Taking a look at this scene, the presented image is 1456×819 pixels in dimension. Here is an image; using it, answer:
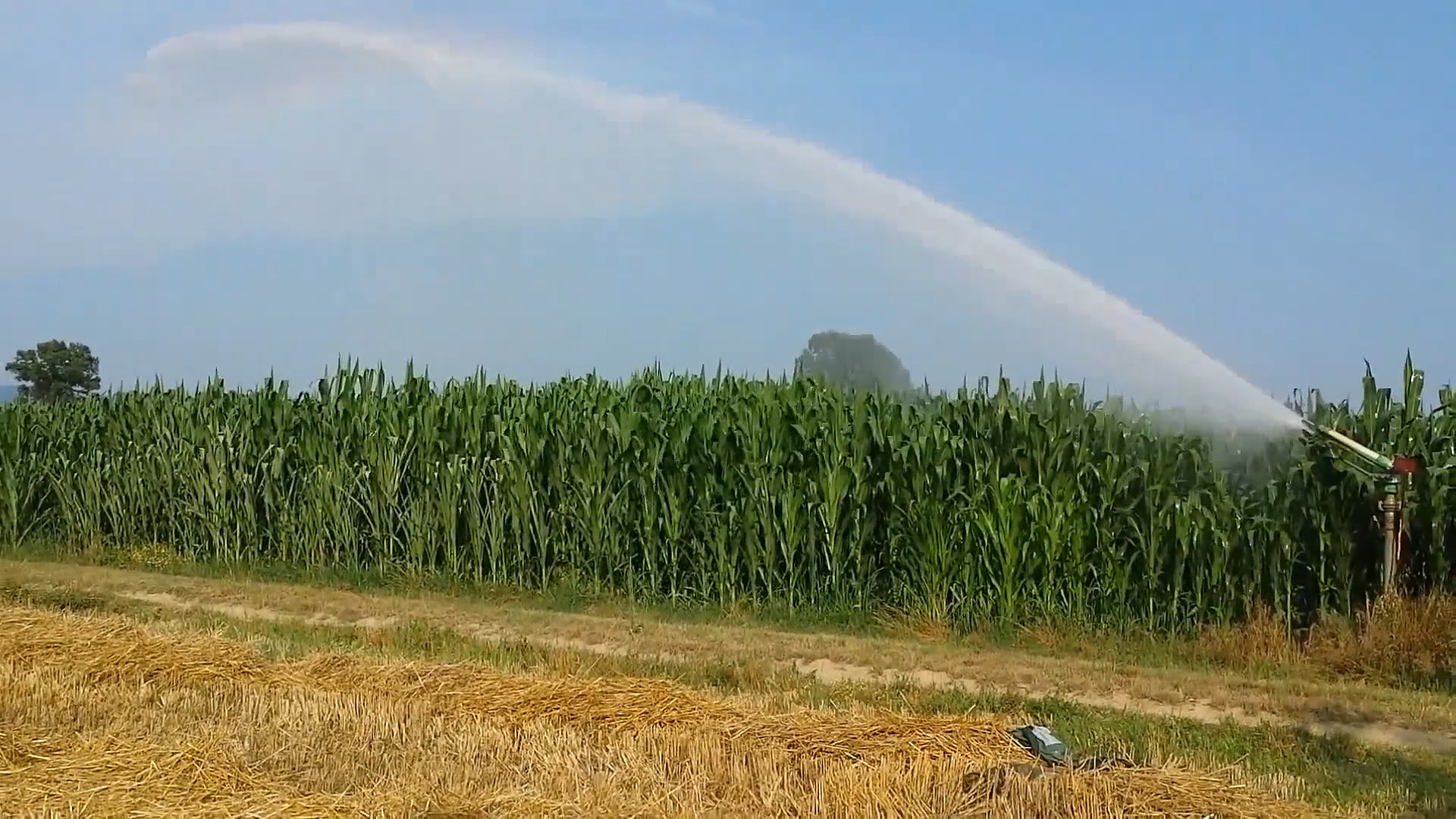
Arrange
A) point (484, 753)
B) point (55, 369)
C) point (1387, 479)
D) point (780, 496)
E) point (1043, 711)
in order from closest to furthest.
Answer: point (484, 753), point (1043, 711), point (1387, 479), point (780, 496), point (55, 369)

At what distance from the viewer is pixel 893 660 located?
1033 cm

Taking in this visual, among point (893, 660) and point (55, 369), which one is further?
point (55, 369)

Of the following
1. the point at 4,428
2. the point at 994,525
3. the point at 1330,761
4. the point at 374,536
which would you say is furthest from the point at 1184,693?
the point at 4,428

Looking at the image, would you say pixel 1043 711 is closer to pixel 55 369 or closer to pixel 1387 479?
pixel 1387 479

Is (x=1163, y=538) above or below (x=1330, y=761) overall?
above

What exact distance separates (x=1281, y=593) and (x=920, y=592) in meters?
3.09

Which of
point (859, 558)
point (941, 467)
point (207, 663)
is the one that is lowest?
point (207, 663)

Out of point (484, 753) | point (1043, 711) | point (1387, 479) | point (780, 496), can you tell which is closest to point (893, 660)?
point (1043, 711)

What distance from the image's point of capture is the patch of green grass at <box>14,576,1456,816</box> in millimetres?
6668

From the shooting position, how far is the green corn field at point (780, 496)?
11.5m

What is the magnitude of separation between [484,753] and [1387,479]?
23.7 ft

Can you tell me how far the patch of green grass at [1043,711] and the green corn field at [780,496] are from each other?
326 centimetres

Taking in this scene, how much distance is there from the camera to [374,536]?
16.1 metres

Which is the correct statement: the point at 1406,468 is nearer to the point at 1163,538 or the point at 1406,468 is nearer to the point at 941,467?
the point at 1163,538
